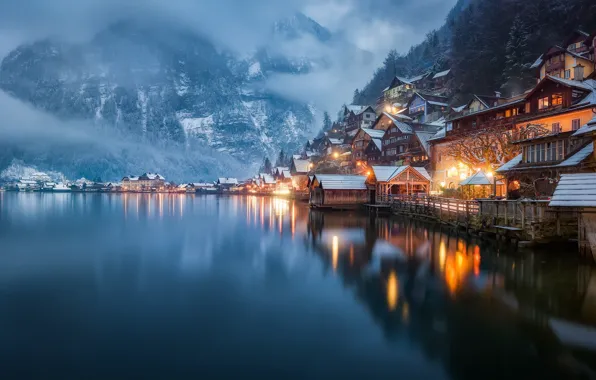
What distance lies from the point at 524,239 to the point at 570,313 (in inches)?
468

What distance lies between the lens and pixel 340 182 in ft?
183

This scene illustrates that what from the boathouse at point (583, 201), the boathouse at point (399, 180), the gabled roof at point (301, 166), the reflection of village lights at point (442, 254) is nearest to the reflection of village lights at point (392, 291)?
the reflection of village lights at point (442, 254)

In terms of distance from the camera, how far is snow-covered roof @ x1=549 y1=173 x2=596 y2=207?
1583 cm

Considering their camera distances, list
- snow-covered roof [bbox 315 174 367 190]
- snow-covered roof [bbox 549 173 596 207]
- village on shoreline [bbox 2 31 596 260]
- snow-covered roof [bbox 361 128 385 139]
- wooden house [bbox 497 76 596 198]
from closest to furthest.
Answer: snow-covered roof [bbox 549 173 596 207]
village on shoreline [bbox 2 31 596 260]
wooden house [bbox 497 76 596 198]
snow-covered roof [bbox 315 174 367 190]
snow-covered roof [bbox 361 128 385 139]

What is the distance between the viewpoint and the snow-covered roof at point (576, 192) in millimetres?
15828

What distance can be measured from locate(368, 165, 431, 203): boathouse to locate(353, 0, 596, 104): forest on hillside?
→ 1091 inches

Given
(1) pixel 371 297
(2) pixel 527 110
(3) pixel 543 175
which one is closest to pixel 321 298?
(1) pixel 371 297

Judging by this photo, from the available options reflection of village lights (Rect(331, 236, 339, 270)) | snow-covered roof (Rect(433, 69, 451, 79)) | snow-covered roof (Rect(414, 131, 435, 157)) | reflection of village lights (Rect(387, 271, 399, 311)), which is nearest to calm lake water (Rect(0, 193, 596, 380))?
reflection of village lights (Rect(387, 271, 399, 311))

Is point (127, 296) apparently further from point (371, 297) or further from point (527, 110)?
point (527, 110)

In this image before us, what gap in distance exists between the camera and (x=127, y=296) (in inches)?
546

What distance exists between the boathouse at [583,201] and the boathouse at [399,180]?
33136mm

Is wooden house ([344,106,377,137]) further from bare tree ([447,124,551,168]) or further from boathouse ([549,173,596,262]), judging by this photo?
boathouse ([549,173,596,262])

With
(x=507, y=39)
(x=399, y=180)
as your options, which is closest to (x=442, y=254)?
(x=399, y=180)

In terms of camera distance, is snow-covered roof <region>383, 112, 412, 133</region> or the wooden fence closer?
the wooden fence
